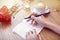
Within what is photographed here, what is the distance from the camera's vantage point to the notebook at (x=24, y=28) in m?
1.04

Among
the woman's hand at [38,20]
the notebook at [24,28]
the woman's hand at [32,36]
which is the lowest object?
the woman's hand at [32,36]

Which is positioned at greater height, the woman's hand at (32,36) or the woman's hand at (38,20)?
the woman's hand at (38,20)

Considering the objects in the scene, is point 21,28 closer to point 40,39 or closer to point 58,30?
point 40,39

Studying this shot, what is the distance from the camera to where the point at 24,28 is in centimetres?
108

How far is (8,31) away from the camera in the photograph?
106 centimetres

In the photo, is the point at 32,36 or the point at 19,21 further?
the point at 19,21

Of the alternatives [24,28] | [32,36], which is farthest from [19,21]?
[32,36]

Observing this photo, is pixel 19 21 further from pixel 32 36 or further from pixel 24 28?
pixel 32 36

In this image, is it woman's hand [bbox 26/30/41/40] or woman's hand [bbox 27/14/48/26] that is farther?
woman's hand [bbox 27/14/48/26]

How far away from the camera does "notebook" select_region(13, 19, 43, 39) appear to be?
1.04m

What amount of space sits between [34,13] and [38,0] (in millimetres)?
249

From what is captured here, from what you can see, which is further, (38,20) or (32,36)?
(38,20)

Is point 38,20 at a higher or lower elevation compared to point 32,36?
higher

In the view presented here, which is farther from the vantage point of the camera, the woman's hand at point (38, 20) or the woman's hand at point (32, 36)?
the woman's hand at point (38, 20)
